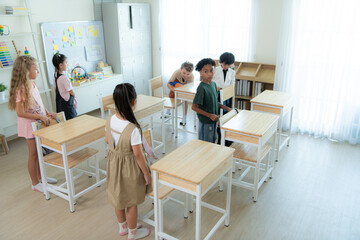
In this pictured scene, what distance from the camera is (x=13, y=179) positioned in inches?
147

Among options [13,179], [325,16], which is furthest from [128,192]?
[325,16]

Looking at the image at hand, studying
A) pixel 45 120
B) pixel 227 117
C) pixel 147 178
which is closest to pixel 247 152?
pixel 227 117

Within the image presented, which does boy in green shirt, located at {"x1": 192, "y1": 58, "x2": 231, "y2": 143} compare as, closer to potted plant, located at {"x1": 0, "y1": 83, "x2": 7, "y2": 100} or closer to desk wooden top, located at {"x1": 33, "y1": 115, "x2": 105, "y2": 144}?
desk wooden top, located at {"x1": 33, "y1": 115, "x2": 105, "y2": 144}

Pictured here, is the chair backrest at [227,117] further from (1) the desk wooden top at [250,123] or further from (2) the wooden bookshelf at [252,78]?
(2) the wooden bookshelf at [252,78]

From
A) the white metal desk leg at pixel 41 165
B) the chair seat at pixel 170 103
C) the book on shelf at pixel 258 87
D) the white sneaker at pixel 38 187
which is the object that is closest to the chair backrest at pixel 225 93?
the chair seat at pixel 170 103

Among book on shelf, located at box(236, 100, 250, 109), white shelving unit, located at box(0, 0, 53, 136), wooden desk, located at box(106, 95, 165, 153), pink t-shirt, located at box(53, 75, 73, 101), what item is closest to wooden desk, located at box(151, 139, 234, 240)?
wooden desk, located at box(106, 95, 165, 153)

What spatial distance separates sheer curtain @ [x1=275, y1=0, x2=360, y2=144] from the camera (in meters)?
4.40

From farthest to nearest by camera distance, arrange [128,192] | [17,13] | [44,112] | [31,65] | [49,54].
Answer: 1. [49,54]
2. [17,13]
3. [44,112]
4. [31,65]
5. [128,192]

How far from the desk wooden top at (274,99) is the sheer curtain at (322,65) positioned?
0.85 metres

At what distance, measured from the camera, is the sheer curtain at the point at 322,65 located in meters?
4.40

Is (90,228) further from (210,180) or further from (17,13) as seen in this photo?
(17,13)

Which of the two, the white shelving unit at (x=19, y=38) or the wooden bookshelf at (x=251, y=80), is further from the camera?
the wooden bookshelf at (x=251, y=80)

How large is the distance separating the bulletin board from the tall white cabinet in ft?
0.74

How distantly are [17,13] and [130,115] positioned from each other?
3348 millimetres
